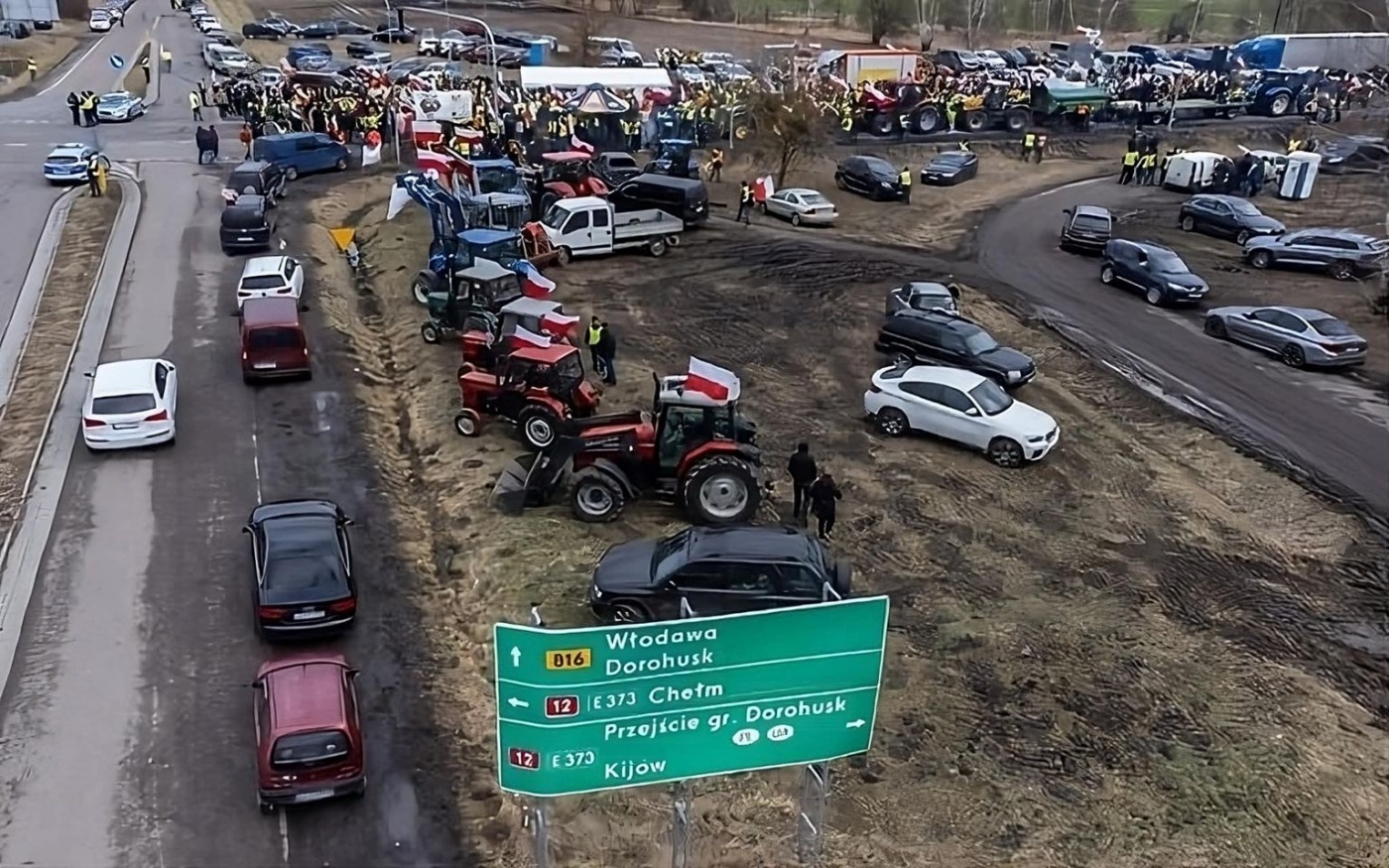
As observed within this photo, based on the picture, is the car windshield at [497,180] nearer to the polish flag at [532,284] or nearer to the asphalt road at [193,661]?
the polish flag at [532,284]

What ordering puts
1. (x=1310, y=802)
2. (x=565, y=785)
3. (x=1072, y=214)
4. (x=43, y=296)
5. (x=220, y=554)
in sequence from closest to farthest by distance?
(x=565, y=785) < (x=1310, y=802) < (x=220, y=554) < (x=43, y=296) < (x=1072, y=214)

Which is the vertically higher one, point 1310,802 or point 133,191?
point 133,191

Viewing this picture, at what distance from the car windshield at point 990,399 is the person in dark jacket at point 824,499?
4731 mm

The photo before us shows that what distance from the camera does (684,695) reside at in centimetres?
933

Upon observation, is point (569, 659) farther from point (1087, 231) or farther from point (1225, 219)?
point (1225, 219)

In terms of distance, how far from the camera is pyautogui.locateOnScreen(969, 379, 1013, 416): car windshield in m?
20.9

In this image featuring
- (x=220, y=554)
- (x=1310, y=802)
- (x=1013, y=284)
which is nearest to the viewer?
(x=1310, y=802)

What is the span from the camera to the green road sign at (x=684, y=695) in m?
8.95

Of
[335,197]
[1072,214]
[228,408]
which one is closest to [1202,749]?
[228,408]

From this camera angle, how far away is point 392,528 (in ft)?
59.5

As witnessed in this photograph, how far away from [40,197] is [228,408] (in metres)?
20.0

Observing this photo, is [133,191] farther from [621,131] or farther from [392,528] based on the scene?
[392,528]

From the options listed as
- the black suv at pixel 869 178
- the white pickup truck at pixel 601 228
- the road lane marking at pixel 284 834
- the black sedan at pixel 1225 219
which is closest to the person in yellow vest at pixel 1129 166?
the black sedan at pixel 1225 219

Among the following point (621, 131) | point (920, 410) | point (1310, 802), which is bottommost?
point (1310, 802)
